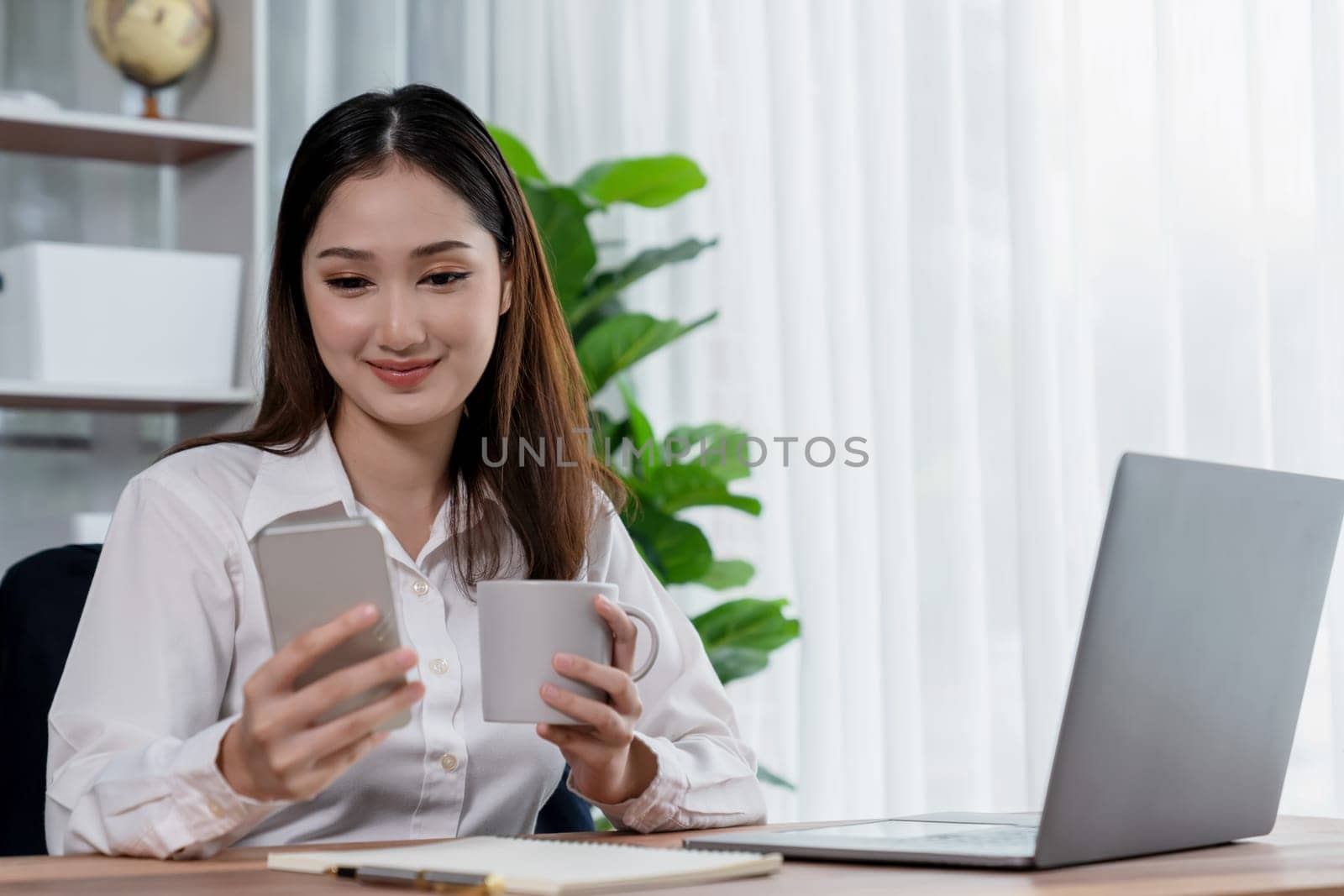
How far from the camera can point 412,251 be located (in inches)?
53.0

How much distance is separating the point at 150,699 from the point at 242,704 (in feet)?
0.33

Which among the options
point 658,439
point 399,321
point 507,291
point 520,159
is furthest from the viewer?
point 658,439

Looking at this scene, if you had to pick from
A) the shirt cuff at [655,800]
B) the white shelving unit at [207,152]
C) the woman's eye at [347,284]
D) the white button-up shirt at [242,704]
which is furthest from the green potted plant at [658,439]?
the shirt cuff at [655,800]

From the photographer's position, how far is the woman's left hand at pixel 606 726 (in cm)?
100

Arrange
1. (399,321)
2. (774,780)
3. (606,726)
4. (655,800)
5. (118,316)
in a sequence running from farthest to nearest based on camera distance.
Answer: (118,316), (774,780), (399,321), (655,800), (606,726)

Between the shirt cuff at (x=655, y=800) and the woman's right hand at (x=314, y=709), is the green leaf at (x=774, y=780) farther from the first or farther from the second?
the woman's right hand at (x=314, y=709)

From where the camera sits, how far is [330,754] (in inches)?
35.8

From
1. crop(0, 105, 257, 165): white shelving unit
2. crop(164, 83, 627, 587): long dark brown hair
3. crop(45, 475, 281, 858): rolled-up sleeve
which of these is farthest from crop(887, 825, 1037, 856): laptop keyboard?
crop(0, 105, 257, 165): white shelving unit

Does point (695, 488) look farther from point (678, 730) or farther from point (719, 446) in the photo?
point (678, 730)

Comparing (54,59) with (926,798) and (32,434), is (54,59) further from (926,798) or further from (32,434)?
(926,798)

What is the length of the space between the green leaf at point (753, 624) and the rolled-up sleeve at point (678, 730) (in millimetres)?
813

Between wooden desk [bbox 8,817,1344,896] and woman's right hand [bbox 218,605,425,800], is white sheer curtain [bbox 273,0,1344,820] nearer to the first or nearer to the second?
wooden desk [bbox 8,817,1344,896]

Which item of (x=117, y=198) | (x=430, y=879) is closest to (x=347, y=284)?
(x=430, y=879)

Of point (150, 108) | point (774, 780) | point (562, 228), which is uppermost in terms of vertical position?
point (150, 108)
